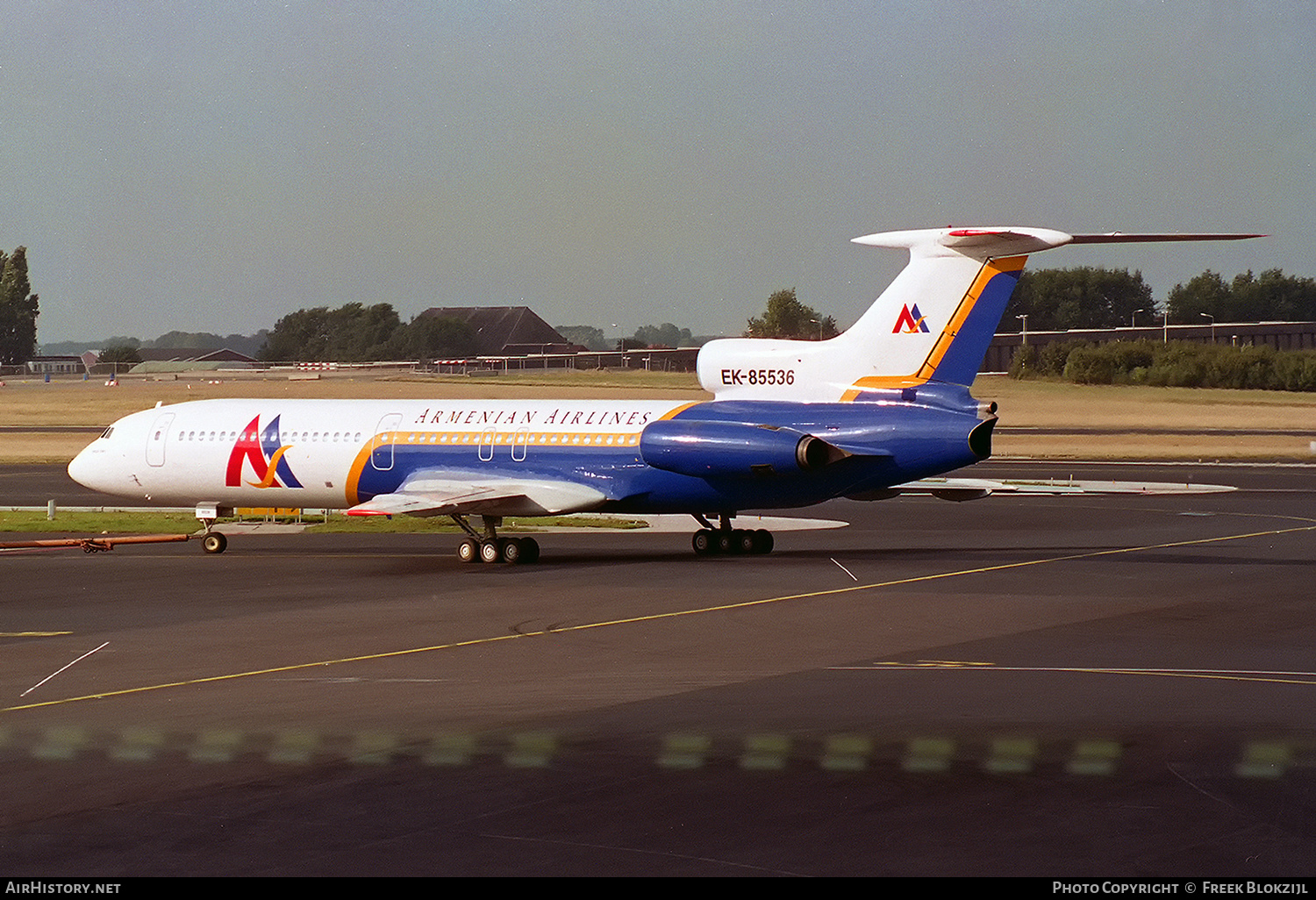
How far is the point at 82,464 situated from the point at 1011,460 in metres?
38.4

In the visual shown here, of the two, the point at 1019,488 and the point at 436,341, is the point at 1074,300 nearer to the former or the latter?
the point at 436,341

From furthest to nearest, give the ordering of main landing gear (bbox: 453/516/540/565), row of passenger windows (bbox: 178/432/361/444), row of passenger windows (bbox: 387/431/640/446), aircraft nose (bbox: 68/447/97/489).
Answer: aircraft nose (bbox: 68/447/97/489), row of passenger windows (bbox: 178/432/361/444), row of passenger windows (bbox: 387/431/640/446), main landing gear (bbox: 453/516/540/565)

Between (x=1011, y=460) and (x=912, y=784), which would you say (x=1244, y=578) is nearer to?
(x=912, y=784)

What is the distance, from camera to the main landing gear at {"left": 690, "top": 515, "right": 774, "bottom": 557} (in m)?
32.5

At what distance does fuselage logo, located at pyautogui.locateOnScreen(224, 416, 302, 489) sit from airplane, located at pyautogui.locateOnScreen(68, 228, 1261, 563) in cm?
4

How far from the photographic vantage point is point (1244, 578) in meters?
27.5

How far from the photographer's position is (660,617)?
2314 cm

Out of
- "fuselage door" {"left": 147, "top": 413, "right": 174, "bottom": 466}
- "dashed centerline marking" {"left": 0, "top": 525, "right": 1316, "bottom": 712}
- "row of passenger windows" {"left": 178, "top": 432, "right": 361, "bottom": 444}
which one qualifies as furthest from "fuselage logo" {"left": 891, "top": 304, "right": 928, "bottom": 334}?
"fuselage door" {"left": 147, "top": 413, "right": 174, "bottom": 466}

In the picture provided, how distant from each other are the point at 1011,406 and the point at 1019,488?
52.9 m

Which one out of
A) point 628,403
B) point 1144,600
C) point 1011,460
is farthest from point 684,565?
point 1011,460

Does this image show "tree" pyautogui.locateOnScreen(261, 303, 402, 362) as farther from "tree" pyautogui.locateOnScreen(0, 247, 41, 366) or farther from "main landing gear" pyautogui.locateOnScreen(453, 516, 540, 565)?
"main landing gear" pyautogui.locateOnScreen(453, 516, 540, 565)

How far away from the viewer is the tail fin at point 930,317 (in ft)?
95.1

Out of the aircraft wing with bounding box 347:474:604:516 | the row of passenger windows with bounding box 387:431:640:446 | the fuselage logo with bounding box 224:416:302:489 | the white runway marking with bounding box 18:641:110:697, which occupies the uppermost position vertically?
the row of passenger windows with bounding box 387:431:640:446

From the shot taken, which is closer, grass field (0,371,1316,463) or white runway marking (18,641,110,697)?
white runway marking (18,641,110,697)
